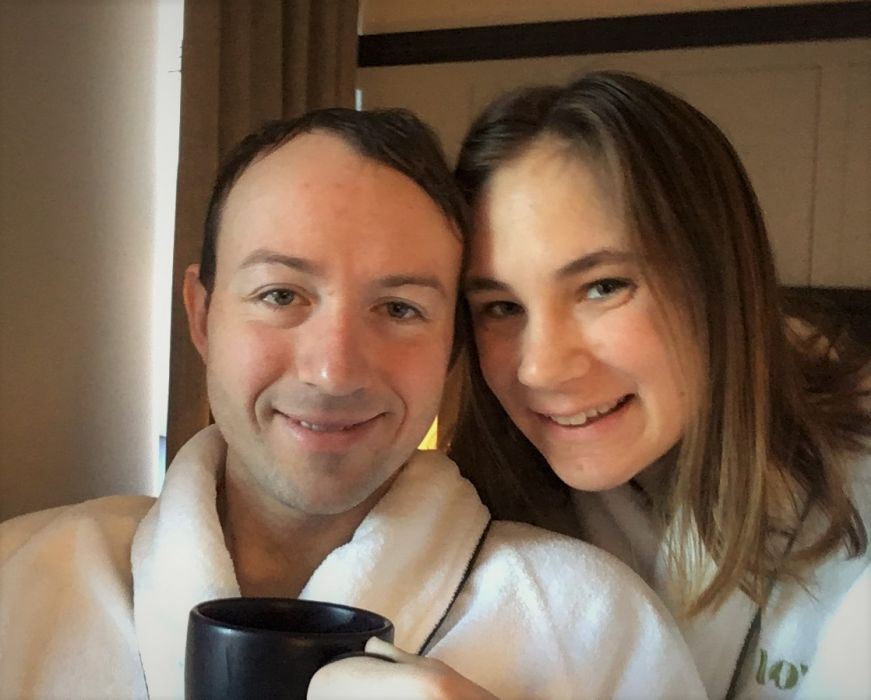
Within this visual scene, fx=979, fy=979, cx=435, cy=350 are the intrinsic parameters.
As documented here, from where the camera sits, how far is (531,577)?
0.87 meters

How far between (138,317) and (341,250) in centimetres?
82

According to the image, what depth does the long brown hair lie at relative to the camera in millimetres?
934

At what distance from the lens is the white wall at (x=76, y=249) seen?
4.14 ft

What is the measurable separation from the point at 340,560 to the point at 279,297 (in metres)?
0.23

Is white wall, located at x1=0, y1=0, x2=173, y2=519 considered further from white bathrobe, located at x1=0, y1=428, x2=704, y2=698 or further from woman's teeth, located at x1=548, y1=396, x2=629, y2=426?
woman's teeth, located at x1=548, y1=396, x2=629, y2=426

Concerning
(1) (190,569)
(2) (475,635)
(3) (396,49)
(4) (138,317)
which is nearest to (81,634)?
(1) (190,569)

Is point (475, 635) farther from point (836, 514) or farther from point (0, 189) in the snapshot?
point (0, 189)

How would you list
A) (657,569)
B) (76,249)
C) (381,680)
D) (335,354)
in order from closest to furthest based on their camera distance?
1. (381,680)
2. (335,354)
3. (657,569)
4. (76,249)

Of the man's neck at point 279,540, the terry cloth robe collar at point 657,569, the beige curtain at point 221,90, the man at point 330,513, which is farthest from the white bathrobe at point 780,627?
the beige curtain at point 221,90

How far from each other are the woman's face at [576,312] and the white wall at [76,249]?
0.66 meters

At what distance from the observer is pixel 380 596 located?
Result: 0.82 m

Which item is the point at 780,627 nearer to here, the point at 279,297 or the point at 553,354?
the point at 553,354

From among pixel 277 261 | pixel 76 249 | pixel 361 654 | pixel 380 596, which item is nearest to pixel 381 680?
pixel 361 654

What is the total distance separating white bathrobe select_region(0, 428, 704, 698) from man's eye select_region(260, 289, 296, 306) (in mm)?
182
